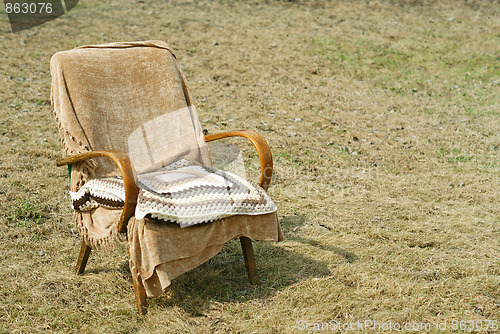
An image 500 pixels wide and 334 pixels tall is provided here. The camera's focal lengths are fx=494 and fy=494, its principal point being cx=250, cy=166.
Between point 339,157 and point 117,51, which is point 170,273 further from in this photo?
point 339,157

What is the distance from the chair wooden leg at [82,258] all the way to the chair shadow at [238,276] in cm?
56

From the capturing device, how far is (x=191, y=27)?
8461 mm

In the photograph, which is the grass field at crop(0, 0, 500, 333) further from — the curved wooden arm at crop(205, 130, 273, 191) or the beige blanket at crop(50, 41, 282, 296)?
the curved wooden arm at crop(205, 130, 273, 191)

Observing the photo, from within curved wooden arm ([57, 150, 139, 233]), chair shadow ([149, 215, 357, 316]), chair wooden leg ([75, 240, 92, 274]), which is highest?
curved wooden arm ([57, 150, 139, 233])

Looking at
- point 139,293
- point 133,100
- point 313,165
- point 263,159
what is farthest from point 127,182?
point 313,165

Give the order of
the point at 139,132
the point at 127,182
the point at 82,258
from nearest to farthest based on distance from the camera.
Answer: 1. the point at 127,182
2. the point at 82,258
3. the point at 139,132

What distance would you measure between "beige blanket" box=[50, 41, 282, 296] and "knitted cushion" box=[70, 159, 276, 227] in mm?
70

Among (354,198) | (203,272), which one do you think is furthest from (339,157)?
(203,272)

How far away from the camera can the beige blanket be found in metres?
2.63

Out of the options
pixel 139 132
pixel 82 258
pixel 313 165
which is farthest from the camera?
pixel 313 165

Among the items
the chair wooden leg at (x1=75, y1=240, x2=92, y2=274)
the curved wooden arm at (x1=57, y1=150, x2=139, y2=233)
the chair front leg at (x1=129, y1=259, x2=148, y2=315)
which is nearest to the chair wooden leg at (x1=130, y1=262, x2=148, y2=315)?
the chair front leg at (x1=129, y1=259, x2=148, y2=315)

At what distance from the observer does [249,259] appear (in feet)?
9.76

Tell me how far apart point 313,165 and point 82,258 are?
2.66m

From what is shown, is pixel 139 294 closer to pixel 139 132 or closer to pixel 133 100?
pixel 139 132
